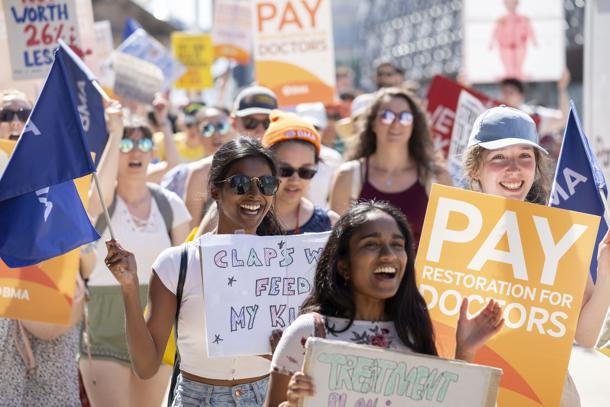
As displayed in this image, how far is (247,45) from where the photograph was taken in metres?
16.3

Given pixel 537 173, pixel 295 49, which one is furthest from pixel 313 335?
pixel 295 49

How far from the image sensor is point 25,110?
627 centimetres

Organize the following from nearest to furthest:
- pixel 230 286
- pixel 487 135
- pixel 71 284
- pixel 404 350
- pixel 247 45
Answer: pixel 404 350, pixel 230 286, pixel 487 135, pixel 71 284, pixel 247 45

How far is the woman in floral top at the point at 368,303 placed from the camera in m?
3.40

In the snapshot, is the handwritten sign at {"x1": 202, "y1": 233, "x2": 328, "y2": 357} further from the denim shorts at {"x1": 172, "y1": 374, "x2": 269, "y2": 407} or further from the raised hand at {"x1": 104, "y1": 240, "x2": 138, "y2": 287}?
the raised hand at {"x1": 104, "y1": 240, "x2": 138, "y2": 287}

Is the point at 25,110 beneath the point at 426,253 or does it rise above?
above

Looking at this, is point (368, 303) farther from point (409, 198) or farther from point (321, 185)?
point (321, 185)

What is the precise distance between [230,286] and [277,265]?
0.21 meters


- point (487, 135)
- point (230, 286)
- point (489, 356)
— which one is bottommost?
point (489, 356)

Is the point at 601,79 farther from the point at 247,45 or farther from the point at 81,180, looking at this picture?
the point at 247,45

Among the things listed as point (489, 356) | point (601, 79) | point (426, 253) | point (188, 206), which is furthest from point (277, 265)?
point (601, 79)

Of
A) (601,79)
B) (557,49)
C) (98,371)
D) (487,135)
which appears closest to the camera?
(487,135)

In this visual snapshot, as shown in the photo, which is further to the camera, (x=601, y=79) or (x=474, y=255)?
(x=601, y=79)

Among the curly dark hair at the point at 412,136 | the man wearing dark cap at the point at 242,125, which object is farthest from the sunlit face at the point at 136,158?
the curly dark hair at the point at 412,136
